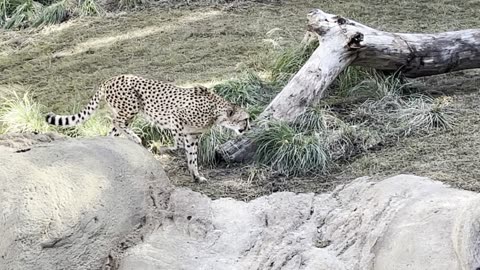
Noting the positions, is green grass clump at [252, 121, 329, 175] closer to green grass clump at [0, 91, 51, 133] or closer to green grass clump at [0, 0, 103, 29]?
green grass clump at [0, 91, 51, 133]

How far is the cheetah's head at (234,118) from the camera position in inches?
229

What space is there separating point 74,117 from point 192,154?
3.31ft

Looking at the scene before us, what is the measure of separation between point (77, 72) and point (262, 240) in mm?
5930

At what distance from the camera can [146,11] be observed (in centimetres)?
1088

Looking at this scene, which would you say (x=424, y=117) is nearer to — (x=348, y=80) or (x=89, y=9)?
(x=348, y=80)

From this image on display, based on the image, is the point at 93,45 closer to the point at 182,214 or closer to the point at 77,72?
the point at 77,72

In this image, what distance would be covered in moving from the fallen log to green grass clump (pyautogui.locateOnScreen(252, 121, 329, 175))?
0.12 meters

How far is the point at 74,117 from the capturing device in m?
5.96

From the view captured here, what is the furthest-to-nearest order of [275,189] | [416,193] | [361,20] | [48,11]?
1. [48,11]
2. [361,20]
3. [275,189]
4. [416,193]

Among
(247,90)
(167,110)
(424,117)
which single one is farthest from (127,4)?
(424,117)

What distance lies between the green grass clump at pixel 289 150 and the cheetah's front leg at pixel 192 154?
45cm

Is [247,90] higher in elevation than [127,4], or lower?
higher

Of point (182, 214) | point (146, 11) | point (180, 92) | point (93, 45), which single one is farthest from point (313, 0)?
point (182, 214)

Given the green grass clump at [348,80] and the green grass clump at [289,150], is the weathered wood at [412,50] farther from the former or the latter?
the green grass clump at [289,150]
